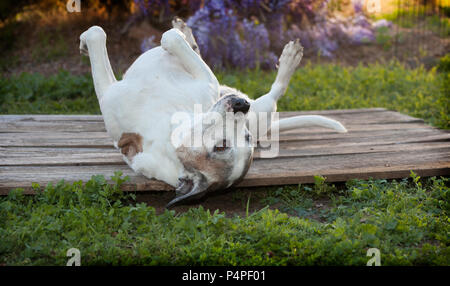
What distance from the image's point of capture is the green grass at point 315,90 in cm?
593

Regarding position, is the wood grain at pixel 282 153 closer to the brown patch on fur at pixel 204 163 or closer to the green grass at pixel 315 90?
the brown patch on fur at pixel 204 163

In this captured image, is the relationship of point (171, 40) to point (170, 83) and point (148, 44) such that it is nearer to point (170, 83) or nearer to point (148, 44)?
point (170, 83)

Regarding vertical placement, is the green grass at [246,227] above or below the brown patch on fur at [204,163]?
below

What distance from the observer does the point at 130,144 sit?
11.1 feet

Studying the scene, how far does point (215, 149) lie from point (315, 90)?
3826 millimetres

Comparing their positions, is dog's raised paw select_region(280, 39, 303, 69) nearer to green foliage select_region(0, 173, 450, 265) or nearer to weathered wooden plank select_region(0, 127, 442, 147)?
weathered wooden plank select_region(0, 127, 442, 147)

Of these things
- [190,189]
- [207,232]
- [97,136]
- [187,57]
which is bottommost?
[207,232]

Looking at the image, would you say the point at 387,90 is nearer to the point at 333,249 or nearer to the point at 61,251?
the point at 333,249

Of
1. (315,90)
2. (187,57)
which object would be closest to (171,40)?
(187,57)

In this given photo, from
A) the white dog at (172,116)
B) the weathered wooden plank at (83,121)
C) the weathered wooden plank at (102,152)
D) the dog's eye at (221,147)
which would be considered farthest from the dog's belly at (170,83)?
the weathered wooden plank at (83,121)

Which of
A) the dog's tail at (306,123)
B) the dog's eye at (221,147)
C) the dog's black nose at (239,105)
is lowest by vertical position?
the dog's eye at (221,147)

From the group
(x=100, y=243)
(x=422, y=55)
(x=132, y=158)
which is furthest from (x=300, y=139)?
(x=422, y=55)
